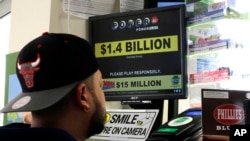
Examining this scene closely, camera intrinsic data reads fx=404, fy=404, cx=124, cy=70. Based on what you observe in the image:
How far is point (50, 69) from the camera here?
48.1 inches

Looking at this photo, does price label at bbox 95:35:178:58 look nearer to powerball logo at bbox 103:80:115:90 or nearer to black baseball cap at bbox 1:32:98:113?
powerball logo at bbox 103:80:115:90

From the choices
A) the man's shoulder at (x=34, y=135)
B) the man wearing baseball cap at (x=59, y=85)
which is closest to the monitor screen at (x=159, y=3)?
the man wearing baseball cap at (x=59, y=85)

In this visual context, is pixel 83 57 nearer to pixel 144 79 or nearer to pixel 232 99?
pixel 232 99

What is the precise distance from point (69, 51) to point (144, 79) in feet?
2.60

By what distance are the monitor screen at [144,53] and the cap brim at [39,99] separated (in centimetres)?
78

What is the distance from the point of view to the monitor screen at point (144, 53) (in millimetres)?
1911

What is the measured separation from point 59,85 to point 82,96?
0.27 feet

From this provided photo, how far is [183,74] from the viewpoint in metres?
1.87

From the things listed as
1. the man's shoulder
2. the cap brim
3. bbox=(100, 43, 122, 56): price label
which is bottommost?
the man's shoulder

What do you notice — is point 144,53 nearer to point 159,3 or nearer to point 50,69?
point 159,3

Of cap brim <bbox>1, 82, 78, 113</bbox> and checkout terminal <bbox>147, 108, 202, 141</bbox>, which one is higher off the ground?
cap brim <bbox>1, 82, 78, 113</bbox>

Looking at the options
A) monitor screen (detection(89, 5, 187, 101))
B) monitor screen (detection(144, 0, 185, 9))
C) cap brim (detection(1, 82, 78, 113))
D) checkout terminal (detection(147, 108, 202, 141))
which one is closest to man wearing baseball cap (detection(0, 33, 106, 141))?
cap brim (detection(1, 82, 78, 113))

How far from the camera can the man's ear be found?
123 cm

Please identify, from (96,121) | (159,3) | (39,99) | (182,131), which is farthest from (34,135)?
(159,3)
